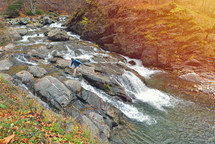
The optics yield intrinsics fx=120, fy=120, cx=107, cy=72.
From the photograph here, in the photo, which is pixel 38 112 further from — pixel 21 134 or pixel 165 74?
pixel 165 74

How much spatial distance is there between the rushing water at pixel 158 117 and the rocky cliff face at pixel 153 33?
21.8 feet

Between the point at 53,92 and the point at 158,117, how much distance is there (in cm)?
797

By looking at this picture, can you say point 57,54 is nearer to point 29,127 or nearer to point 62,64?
point 62,64

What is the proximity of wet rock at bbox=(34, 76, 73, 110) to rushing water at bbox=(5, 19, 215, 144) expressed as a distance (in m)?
2.19

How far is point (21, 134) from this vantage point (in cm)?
357

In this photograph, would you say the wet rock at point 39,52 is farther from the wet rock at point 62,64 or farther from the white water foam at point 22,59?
the wet rock at point 62,64

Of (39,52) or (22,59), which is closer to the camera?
(22,59)

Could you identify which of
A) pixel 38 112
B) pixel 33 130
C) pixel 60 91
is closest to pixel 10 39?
pixel 60 91

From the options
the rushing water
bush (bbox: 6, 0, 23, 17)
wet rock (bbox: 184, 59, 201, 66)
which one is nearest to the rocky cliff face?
wet rock (bbox: 184, 59, 201, 66)

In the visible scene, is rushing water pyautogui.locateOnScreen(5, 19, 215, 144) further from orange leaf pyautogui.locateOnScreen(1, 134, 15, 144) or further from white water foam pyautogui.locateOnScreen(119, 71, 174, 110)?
orange leaf pyautogui.locateOnScreen(1, 134, 15, 144)

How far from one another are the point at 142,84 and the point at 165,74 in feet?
15.7

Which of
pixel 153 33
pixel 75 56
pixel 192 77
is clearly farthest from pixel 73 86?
pixel 153 33

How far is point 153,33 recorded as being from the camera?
58.4 ft

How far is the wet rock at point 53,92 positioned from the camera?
759cm
